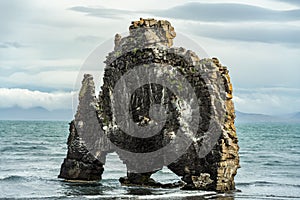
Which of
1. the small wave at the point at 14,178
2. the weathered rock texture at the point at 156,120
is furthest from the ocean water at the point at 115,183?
the weathered rock texture at the point at 156,120

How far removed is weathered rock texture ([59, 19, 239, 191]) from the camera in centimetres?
3284

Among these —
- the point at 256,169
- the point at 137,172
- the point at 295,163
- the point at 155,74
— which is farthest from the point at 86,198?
the point at 295,163

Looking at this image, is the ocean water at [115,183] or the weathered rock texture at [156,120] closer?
the ocean water at [115,183]

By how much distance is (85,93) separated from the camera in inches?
1469

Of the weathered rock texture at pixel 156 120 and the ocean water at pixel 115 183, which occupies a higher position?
the weathered rock texture at pixel 156 120

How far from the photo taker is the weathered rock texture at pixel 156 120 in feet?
108

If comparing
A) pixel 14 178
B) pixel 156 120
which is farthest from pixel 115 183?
pixel 14 178

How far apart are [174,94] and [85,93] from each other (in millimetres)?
6317

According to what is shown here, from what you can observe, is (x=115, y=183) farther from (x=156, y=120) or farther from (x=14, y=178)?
(x=14, y=178)

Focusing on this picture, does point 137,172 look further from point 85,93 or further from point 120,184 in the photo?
point 85,93

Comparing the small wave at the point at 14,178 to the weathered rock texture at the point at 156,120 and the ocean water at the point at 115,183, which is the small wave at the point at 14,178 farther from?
the weathered rock texture at the point at 156,120

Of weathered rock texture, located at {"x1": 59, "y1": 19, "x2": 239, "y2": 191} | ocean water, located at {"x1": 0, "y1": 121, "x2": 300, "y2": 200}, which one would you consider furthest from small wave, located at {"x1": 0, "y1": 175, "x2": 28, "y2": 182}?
weathered rock texture, located at {"x1": 59, "y1": 19, "x2": 239, "y2": 191}

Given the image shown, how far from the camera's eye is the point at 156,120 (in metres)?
33.9

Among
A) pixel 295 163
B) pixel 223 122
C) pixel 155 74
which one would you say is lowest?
pixel 295 163
